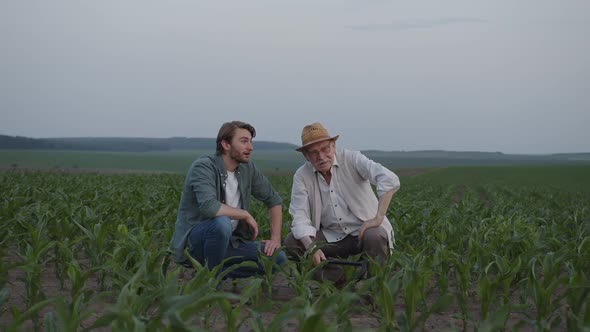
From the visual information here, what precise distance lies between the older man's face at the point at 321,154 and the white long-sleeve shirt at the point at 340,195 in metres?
0.12

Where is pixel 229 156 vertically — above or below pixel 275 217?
above

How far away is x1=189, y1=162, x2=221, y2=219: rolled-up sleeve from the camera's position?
180 inches

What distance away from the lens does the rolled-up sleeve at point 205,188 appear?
15.0 feet

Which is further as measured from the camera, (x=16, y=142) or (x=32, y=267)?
(x=16, y=142)

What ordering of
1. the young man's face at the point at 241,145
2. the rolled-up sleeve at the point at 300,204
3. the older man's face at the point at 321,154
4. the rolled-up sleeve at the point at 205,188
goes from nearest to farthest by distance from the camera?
the rolled-up sleeve at the point at 205,188 → the young man's face at the point at 241,145 → the older man's face at the point at 321,154 → the rolled-up sleeve at the point at 300,204

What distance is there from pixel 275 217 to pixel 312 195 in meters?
0.38

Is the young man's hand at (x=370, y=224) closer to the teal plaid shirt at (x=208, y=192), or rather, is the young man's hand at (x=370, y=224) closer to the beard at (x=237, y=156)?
the teal plaid shirt at (x=208, y=192)

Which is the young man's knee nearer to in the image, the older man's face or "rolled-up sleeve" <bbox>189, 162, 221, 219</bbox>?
"rolled-up sleeve" <bbox>189, 162, 221, 219</bbox>

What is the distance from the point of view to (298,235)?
495 centimetres

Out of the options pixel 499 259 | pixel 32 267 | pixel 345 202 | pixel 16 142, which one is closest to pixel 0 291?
pixel 32 267

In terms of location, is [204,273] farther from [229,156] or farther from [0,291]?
[229,156]

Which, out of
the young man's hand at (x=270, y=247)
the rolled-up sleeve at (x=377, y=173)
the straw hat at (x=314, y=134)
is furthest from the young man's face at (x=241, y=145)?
the rolled-up sleeve at (x=377, y=173)

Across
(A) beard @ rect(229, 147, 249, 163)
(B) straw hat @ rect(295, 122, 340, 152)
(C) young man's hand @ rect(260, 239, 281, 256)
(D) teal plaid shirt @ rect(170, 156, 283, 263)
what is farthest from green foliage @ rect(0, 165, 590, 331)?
(B) straw hat @ rect(295, 122, 340, 152)

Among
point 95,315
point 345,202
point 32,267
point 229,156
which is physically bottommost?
point 95,315
